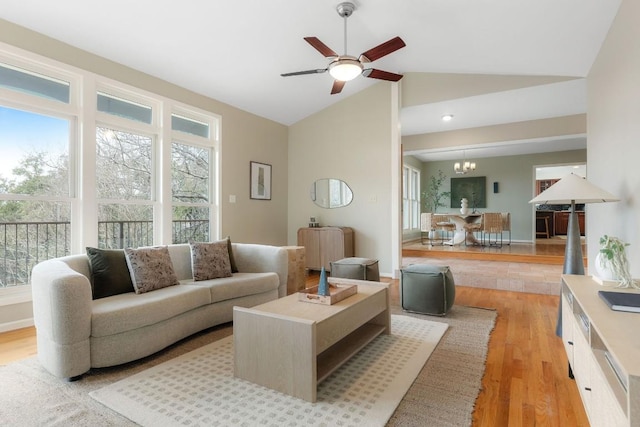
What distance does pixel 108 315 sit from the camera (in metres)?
2.19

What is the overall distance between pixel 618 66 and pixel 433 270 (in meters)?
2.21

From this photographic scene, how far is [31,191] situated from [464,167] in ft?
27.0

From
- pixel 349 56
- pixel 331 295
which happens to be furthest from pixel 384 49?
pixel 331 295

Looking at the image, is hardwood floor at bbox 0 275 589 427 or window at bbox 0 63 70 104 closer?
hardwood floor at bbox 0 275 589 427

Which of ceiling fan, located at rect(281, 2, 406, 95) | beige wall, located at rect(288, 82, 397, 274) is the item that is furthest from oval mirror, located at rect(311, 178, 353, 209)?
ceiling fan, located at rect(281, 2, 406, 95)

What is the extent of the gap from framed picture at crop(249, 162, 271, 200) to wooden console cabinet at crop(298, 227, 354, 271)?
0.86m

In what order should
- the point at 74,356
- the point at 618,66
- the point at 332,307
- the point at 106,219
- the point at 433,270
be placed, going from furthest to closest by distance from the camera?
the point at 106,219 → the point at 433,270 → the point at 618,66 → the point at 332,307 → the point at 74,356

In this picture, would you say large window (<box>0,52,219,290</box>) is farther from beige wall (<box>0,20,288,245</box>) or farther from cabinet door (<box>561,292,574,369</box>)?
cabinet door (<box>561,292,574,369</box>)

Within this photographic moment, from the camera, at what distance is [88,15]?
3039mm

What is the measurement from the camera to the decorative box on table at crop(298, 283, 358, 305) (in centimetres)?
229

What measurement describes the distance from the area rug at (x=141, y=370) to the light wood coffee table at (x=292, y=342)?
0.48m

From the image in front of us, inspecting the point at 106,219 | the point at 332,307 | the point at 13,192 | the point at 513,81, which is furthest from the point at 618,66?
the point at 13,192

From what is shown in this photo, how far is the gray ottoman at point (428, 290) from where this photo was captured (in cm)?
334

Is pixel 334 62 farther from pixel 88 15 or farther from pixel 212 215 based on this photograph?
pixel 212 215
